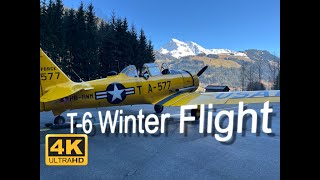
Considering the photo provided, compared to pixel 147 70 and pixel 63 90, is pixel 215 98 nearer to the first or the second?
pixel 147 70

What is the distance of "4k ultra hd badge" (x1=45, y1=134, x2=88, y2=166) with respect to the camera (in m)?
1.54

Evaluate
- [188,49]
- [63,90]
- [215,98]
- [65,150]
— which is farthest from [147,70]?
[65,150]

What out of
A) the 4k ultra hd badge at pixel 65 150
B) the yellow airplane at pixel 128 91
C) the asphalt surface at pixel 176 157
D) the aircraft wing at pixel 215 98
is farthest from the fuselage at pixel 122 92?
the 4k ultra hd badge at pixel 65 150

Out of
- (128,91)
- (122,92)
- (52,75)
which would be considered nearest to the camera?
(52,75)

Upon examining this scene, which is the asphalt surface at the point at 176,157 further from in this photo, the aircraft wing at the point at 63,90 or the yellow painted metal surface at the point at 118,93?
the aircraft wing at the point at 63,90

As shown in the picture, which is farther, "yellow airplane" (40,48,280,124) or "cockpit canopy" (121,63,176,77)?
"cockpit canopy" (121,63,176,77)

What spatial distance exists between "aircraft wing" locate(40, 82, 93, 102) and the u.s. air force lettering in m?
0.25

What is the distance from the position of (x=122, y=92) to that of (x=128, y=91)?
0.15m

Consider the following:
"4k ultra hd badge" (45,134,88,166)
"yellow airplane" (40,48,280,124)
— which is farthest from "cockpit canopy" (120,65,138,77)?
"4k ultra hd badge" (45,134,88,166)

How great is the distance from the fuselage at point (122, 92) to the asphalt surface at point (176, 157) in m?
1.05

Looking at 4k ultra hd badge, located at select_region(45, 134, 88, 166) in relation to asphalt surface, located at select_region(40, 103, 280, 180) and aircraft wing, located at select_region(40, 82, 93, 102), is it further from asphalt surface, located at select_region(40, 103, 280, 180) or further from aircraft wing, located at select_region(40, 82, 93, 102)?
aircraft wing, located at select_region(40, 82, 93, 102)

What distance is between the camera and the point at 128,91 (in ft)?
13.7
